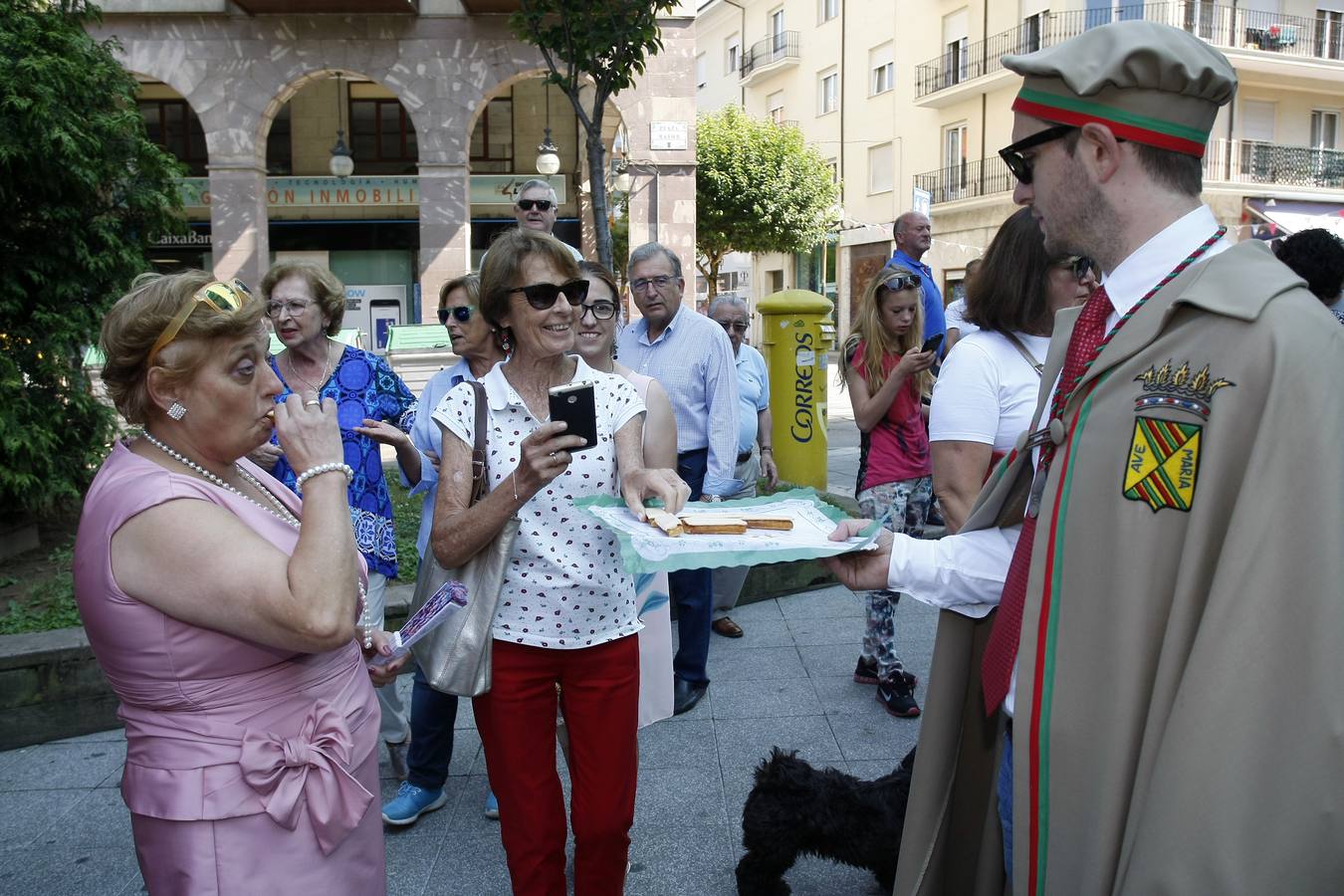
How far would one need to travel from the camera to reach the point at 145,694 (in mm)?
1858

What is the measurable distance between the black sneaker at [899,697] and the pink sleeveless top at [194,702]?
3.17m

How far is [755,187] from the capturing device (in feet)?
94.6

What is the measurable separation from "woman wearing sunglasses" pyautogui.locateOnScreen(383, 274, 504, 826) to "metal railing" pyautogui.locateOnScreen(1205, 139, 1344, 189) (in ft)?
90.9

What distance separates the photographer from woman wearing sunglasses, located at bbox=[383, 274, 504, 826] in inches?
147

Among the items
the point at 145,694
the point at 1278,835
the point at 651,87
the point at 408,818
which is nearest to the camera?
the point at 1278,835

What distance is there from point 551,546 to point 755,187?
27449 mm

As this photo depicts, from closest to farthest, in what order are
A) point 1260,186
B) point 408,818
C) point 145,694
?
1. point 145,694
2. point 408,818
3. point 1260,186

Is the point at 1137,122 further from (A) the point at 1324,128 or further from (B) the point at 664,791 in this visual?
(A) the point at 1324,128

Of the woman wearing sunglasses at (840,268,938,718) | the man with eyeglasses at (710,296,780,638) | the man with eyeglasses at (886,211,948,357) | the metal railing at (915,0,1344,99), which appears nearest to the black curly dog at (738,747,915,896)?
the woman wearing sunglasses at (840,268,938,718)

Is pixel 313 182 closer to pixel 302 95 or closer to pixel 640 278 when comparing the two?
pixel 302 95

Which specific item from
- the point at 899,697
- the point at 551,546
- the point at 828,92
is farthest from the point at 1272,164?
the point at 551,546

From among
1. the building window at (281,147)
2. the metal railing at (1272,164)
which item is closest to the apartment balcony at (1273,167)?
the metal railing at (1272,164)

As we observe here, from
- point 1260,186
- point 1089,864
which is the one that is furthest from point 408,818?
point 1260,186

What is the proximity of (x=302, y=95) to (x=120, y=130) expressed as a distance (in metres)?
16.1
